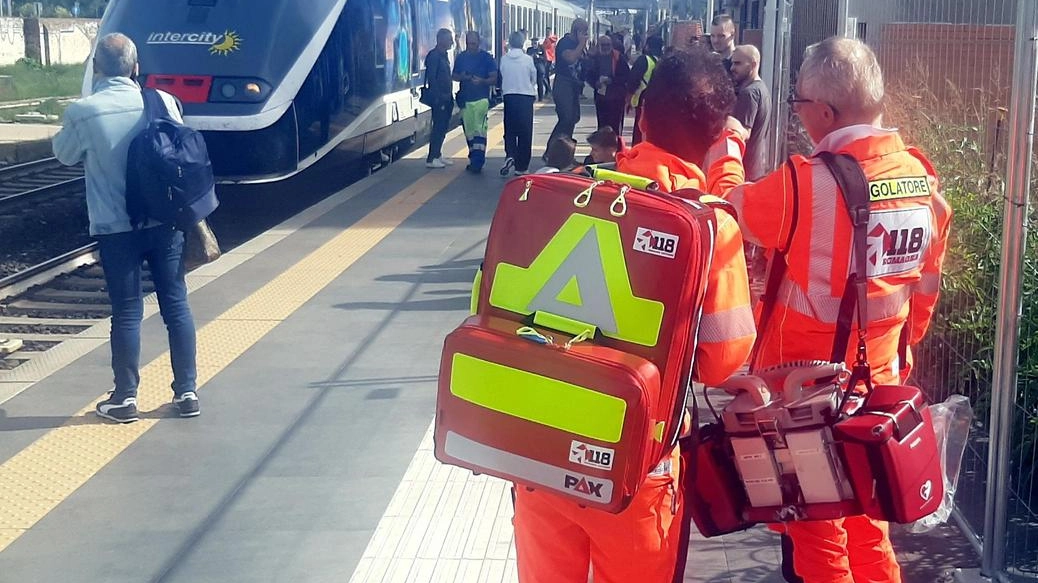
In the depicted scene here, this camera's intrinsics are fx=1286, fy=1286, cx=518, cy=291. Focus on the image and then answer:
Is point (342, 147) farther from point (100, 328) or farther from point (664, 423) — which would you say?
point (664, 423)

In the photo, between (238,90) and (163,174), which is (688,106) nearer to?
(163,174)

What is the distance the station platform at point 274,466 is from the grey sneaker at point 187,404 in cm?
5

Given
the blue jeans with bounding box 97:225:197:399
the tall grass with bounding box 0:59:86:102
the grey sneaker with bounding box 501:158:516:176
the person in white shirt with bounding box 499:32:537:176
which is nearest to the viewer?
the blue jeans with bounding box 97:225:197:399

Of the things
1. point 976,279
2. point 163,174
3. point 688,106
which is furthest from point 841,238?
point 163,174

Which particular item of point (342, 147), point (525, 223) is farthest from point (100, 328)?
point (342, 147)

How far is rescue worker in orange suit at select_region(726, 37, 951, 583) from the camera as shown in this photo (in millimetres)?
2850

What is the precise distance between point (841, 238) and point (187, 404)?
136 inches

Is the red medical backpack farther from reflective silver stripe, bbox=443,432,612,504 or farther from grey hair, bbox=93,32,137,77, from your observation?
grey hair, bbox=93,32,137,77

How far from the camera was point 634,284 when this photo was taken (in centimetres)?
238

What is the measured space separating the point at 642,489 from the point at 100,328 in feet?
17.0

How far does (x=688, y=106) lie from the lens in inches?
108

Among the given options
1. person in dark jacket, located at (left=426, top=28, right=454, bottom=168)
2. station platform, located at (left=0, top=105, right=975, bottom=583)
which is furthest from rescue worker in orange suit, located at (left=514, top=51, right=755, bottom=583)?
person in dark jacket, located at (left=426, top=28, right=454, bottom=168)

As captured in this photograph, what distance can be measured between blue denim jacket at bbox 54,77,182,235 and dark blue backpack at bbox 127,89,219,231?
4 cm

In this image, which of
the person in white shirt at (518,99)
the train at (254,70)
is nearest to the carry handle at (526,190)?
the train at (254,70)
